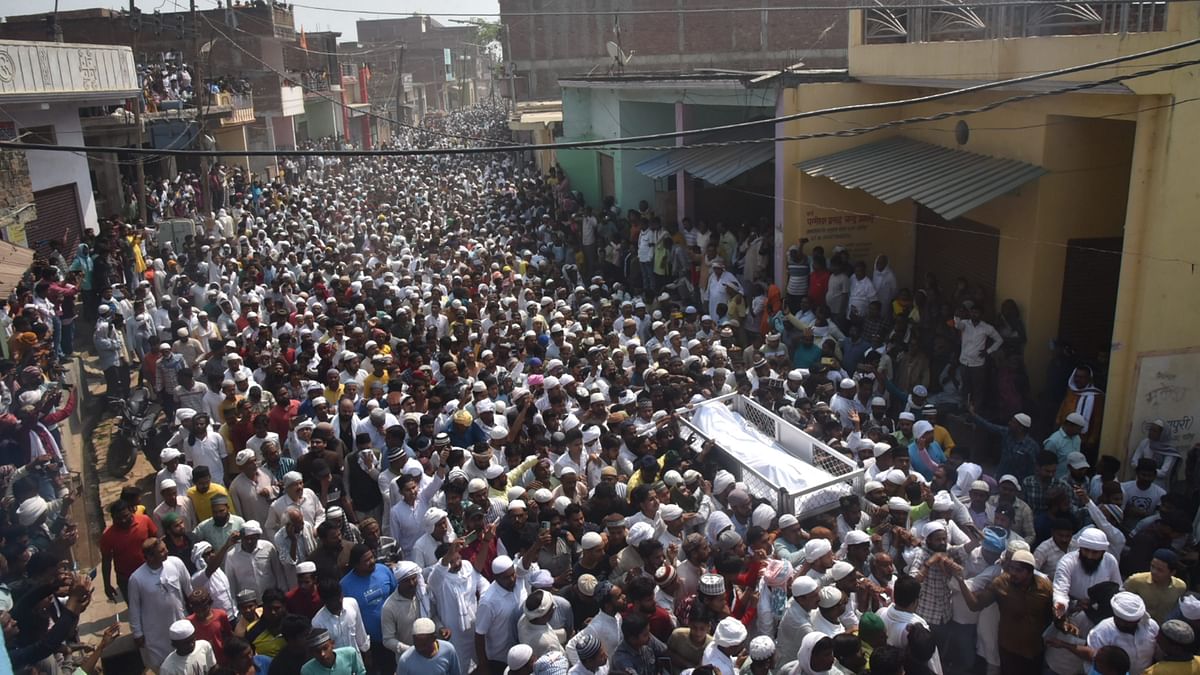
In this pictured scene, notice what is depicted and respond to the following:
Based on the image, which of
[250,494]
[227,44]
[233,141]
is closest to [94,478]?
[250,494]

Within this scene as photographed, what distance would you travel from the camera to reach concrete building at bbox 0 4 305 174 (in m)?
31.5

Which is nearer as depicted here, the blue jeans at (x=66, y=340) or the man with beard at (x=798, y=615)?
the man with beard at (x=798, y=615)

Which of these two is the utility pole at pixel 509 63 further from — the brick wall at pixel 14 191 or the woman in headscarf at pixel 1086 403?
the woman in headscarf at pixel 1086 403

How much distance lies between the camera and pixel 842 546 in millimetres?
5668

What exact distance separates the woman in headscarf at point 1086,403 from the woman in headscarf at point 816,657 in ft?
15.0

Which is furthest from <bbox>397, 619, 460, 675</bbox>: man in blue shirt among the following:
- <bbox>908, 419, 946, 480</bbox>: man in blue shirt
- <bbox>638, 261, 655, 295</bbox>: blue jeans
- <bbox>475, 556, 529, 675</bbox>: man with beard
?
<bbox>638, 261, 655, 295</bbox>: blue jeans

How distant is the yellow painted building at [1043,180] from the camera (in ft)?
24.8

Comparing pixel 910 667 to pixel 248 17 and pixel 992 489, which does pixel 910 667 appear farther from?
pixel 248 17

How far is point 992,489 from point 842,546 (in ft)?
5.57

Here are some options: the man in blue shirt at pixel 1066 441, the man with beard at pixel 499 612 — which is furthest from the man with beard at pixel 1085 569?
Answer: the man with beard at pixel 499 612

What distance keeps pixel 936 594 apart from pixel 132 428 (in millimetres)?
8180

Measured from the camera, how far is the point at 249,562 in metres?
5.98

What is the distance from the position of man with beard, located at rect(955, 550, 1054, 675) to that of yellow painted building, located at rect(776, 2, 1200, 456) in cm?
342

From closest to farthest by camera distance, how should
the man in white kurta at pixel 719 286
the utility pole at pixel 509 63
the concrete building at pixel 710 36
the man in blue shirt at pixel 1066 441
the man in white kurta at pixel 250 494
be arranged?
the man in white kurta at pixel 250 494
the man in blue shirt at pixel 1066 441
the man in white kurta at pixel 719 286
the concrete building at pixel 710 36
the utility pole at pixel 509 63
